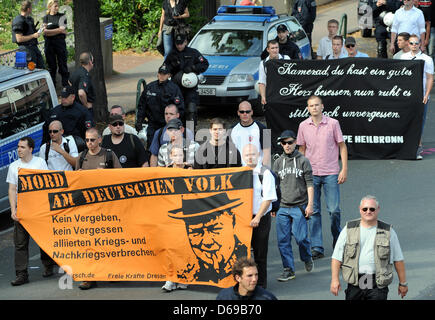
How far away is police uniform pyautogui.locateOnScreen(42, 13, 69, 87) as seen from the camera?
18.4m

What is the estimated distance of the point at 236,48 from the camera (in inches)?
735

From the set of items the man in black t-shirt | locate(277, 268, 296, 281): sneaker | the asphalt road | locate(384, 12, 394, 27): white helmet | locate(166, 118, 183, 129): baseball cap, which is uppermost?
locate(166, 118, 183, 129): baseball cap

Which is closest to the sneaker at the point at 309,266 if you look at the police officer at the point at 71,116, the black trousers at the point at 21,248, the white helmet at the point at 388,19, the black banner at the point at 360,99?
the black trousers at the point at 21,248

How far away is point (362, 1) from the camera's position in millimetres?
26781

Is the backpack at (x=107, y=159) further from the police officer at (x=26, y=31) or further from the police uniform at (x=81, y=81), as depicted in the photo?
the police officer at (x=26, y=31)

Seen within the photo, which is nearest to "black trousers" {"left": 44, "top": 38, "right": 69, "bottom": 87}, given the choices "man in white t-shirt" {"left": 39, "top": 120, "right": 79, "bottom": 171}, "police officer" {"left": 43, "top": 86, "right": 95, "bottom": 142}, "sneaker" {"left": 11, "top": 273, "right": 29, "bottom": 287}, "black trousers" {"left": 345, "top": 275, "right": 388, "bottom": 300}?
"police officer" {"left": 43, "top": 86, "right": 95, "bottom": 142}

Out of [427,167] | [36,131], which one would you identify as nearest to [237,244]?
[36,131]

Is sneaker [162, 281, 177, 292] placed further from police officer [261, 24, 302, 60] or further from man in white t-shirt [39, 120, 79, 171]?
police officer [261, 24, 302, 60]

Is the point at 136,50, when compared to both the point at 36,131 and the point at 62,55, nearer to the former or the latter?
the point at 62,55

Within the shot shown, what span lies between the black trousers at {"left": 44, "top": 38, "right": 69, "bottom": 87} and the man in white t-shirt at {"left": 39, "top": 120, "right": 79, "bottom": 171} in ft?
26.0

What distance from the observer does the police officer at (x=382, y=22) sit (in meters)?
22.2

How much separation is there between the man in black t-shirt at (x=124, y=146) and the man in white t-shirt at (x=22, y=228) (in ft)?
3.29

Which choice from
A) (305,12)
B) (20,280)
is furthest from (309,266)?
(305,12)

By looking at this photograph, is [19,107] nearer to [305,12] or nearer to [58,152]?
[58,152]
